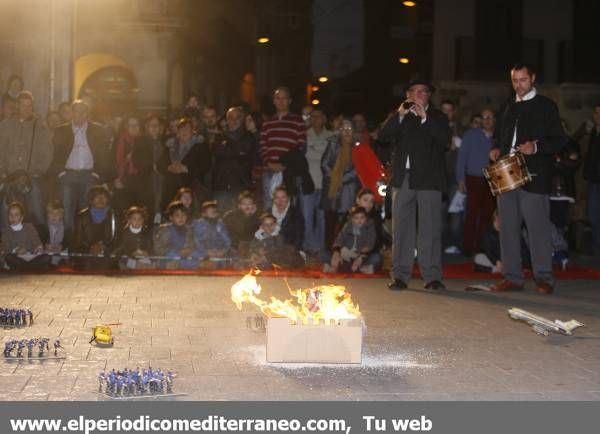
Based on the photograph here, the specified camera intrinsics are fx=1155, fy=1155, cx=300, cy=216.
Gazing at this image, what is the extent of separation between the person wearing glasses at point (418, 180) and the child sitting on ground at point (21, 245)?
4.09 metres

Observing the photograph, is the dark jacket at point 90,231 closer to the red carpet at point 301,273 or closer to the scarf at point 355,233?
the red carpet at point 301,273

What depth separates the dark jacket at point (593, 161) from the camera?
15.7 meters

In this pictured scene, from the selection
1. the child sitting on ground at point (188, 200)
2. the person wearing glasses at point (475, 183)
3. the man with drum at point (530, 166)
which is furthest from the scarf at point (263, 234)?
the man with drum at point (530, 166)

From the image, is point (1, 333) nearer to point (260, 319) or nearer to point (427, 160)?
point (260, 319)

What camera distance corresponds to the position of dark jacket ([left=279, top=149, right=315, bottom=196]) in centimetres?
1451

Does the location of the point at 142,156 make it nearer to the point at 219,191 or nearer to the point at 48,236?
the point at 219,191

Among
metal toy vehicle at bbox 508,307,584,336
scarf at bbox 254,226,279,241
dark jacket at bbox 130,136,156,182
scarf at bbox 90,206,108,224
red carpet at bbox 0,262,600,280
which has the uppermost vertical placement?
dark jacket at bbox 130,136,156,182

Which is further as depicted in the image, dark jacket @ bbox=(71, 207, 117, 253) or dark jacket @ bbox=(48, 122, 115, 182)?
dark jacket @ bbox=(48, 122, 115, 182)

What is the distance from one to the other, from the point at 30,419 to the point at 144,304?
4.56 m

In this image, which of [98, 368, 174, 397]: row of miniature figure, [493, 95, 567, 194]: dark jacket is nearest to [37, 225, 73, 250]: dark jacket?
[493, 95, 567, 194]: dark jacket

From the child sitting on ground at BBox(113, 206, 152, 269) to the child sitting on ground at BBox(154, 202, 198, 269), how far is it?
0.14 metres

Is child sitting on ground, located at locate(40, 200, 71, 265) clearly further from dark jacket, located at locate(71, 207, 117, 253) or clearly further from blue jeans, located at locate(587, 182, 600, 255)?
blue jeans, located at locate(587, 182, 600, 255)

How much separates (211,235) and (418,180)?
3280 millimetres

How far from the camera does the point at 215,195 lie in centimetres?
1498
